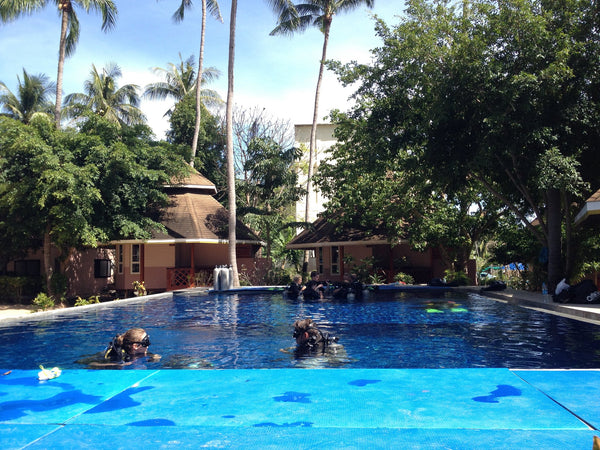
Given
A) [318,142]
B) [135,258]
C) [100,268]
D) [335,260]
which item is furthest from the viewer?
[318,142]

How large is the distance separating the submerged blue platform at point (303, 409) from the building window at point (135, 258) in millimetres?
21215

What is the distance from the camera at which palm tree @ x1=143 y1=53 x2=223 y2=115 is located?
4166 centimetres

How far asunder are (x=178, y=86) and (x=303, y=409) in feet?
133

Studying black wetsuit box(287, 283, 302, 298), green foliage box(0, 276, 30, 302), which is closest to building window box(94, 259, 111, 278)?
green foliage box(0, 276, 30, 302)

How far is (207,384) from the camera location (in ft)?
21.0

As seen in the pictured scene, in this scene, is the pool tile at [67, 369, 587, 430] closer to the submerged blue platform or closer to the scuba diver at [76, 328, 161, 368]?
the submerged blue platform

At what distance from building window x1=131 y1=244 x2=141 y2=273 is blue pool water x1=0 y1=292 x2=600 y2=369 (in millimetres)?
10631

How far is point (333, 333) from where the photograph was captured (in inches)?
440

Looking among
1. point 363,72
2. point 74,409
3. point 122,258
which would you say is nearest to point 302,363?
point 74,409

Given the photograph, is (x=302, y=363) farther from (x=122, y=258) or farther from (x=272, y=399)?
(x=122, y=258)

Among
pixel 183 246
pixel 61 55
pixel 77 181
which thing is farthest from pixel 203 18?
pixel 77 181

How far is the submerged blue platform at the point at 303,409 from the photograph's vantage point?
439cm

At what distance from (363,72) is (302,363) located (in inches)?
560

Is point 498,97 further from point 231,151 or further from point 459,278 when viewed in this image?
point 231,151
